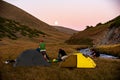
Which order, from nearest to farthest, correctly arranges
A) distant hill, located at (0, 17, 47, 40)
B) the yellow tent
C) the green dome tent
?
the yellow tent
the green dome tent
distant hill, located at (0, 17, 47, 40)

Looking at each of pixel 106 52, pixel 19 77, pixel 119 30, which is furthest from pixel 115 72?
pixel 119 30

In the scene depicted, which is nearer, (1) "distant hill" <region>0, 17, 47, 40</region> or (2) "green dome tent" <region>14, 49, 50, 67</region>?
(2) "green dome tent" <region>14, 49, 50, 67</region>

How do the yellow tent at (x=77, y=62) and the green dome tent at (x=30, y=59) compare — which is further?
the green dome tent at (x=30, y=59)

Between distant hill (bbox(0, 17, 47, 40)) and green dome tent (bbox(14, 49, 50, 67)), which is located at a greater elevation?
distant hill (bbox(0, 17, 47, 40))

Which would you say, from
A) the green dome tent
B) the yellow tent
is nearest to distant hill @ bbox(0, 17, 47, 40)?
the green dome tent

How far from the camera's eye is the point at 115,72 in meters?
16.9

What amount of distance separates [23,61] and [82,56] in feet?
16.4

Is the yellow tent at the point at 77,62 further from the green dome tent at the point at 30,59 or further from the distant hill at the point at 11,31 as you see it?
the distant hill at the point at 11,31

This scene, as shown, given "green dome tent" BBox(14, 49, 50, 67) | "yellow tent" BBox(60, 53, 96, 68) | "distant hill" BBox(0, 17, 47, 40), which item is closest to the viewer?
"yellow tent" BBox(60, 53, 96, 68)

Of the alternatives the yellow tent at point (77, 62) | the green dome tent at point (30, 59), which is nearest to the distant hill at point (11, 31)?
the green dome tent at point (30, 59)

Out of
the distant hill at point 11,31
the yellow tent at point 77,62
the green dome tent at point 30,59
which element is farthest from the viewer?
the distant hill at point 11,31

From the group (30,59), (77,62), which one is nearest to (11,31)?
(30,59)

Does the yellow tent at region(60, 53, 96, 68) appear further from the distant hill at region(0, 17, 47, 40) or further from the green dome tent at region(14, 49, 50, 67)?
the distant hill at region(0, 17, 47, 40)

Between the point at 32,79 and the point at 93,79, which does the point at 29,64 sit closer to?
the point at 32,79
